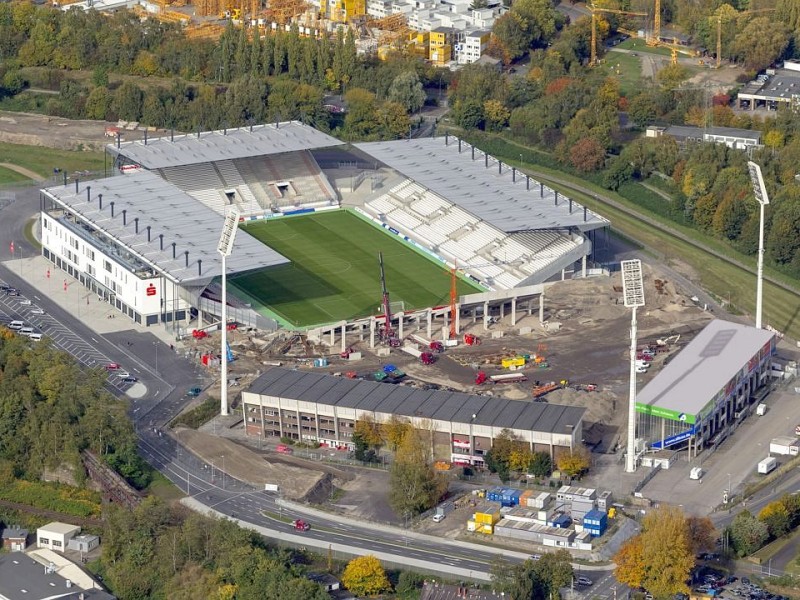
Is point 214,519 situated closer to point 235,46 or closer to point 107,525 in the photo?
point 107,525

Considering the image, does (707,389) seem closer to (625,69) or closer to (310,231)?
(310,231)

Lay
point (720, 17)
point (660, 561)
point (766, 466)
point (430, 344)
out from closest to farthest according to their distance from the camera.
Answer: point (660, 561) < point (766, 466) < point (430, 344) < point (720, 17)

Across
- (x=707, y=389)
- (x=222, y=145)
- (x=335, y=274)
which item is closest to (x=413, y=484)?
(x=707, y=389)

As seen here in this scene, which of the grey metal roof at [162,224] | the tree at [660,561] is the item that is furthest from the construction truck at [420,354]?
the tree at [660,561]

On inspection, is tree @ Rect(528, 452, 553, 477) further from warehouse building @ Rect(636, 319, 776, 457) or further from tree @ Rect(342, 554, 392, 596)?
tree @ Rect(342, 554, 392, 596)

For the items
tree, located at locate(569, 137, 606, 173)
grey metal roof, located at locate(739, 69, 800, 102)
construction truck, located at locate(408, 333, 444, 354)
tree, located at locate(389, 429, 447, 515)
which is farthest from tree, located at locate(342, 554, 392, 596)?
grey metal roof, located at locate(739, 69, 800, 102)

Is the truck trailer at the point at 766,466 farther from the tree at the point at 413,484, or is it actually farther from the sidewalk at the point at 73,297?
the sidewalk at the point at 73,297
